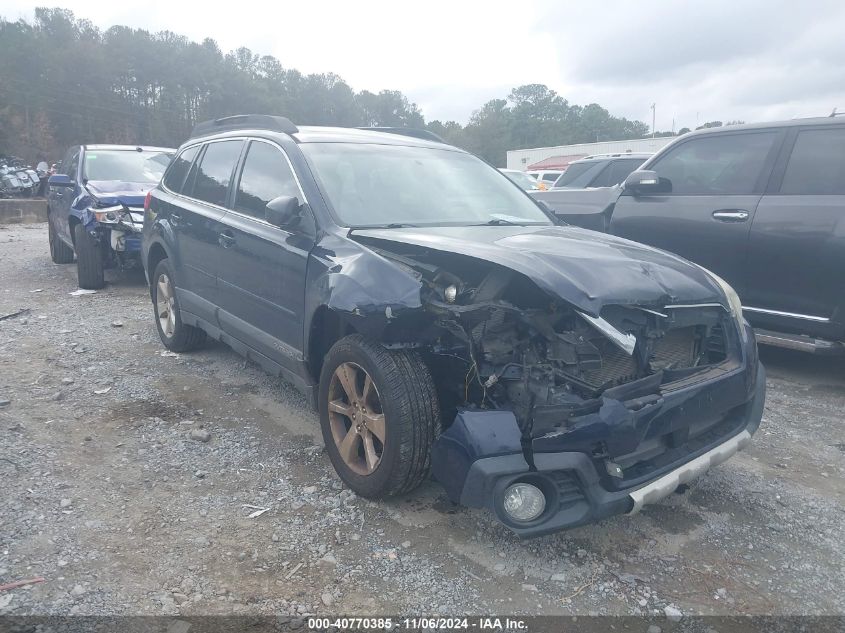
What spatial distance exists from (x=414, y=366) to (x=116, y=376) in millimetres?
3103

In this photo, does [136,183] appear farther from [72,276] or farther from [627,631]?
[627,631]

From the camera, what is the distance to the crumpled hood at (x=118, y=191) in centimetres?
785

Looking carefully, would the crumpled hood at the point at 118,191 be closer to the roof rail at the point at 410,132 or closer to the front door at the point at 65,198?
the front door at the point at 65,198

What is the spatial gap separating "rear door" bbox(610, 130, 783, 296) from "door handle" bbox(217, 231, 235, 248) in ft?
11.3

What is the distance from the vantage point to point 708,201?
209 inches

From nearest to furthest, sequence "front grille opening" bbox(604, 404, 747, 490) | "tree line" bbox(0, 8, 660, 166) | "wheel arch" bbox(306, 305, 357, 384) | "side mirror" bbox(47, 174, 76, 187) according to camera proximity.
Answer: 1. "front grille opening" bbox(604, 404, 747, 490)
2. "wheel arch" bbox(306, 305, 357, 384)
3. "side mirror" bbox(47, 174, 76, 187)
4. "tree line" bbox(0, 8, 660, 166)

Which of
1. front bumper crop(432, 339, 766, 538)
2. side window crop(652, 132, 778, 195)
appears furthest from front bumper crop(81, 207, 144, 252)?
front bumper crop(432, 339, 766, 538)

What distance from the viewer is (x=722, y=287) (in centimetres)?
330

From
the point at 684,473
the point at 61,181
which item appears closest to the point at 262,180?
the point at 684,473

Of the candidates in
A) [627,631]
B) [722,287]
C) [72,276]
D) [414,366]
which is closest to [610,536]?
[627,631]

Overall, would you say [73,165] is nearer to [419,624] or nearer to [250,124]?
[250,124]

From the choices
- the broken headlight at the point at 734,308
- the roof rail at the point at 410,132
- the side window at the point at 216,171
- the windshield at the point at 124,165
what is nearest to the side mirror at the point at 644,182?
the roof rail at the point at 410,132

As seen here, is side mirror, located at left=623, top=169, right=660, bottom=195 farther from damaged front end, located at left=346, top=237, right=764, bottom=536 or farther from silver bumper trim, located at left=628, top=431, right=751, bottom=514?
silver bumper trim, located at left=628, top=431, right=751, bottom=514

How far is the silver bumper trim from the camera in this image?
2.58m
